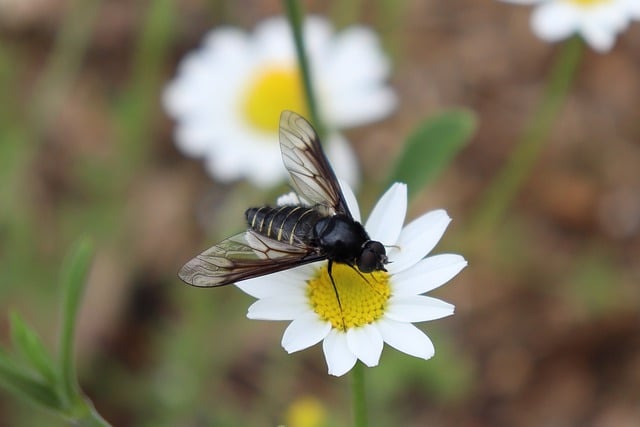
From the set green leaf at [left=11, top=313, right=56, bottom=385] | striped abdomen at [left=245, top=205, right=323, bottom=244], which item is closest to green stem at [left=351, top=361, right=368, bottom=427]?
striped abdomen at [left=245, top=205, right=323, bottom=244]

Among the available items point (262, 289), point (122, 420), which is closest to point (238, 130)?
point (122, 420)

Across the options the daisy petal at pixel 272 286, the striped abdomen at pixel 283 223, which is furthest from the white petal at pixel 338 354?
the striped abdomen at pixel 283 223

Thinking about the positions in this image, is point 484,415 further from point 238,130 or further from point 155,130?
point 155,130

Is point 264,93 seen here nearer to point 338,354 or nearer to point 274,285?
point 274,285

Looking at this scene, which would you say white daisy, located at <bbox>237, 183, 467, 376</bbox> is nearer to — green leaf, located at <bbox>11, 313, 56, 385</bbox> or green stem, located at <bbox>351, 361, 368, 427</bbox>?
green stem, located at <bbox>351, 361, 368, 427</bbox>

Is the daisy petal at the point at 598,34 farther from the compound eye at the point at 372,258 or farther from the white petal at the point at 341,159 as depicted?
the compound eye at the point at 372,258

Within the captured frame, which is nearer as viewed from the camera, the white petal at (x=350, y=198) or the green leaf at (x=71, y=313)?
the green leaf at (x=71, y=313)

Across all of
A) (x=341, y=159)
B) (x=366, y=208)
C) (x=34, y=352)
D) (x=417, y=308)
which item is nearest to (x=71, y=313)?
(x=34, y=352)

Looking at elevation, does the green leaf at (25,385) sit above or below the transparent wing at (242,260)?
below
